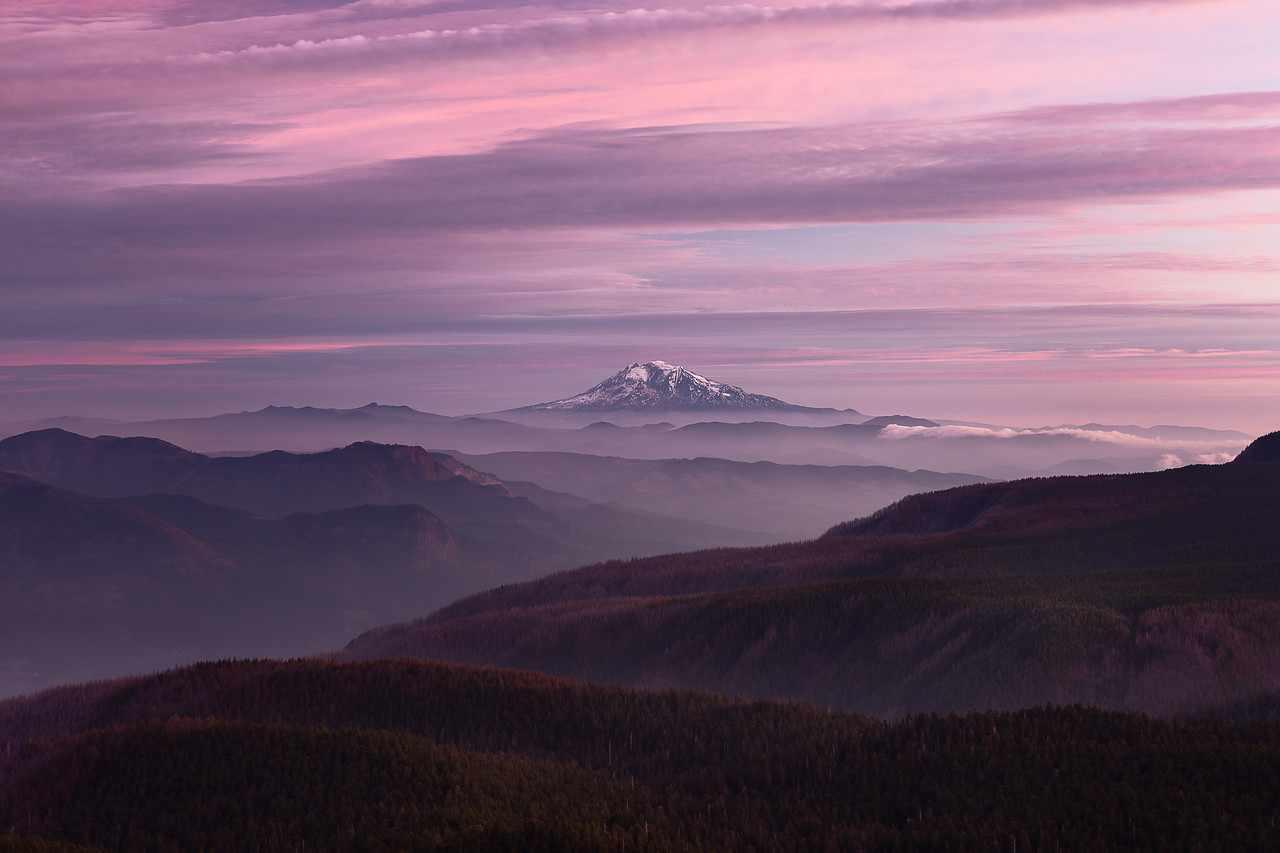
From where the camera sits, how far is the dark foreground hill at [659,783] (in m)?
19.8

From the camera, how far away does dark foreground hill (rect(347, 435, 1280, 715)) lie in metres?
46.8

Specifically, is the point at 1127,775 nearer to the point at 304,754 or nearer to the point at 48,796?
the point at 304,754

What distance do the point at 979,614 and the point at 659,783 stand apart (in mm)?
31899

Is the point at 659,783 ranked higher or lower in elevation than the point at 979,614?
lower

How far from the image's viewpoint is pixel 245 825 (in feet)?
75.9

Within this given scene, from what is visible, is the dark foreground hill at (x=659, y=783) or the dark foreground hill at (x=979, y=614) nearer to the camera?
the dark foreground hill at (x=659, y=783)

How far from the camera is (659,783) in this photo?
26.2 metres

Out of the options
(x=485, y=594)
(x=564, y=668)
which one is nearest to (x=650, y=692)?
(x=564, y=668)

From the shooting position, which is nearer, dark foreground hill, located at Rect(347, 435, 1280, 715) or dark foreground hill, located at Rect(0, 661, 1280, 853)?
dark foreground hill, located at Rect(0, 661, 1280, 853)

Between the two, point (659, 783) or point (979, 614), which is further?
point (979, 614)

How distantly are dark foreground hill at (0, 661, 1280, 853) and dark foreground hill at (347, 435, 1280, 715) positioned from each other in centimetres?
1764

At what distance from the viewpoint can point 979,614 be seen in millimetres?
55062

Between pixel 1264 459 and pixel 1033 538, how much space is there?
27.1 meters

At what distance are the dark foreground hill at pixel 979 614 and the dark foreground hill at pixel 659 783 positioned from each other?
17.6 meters
